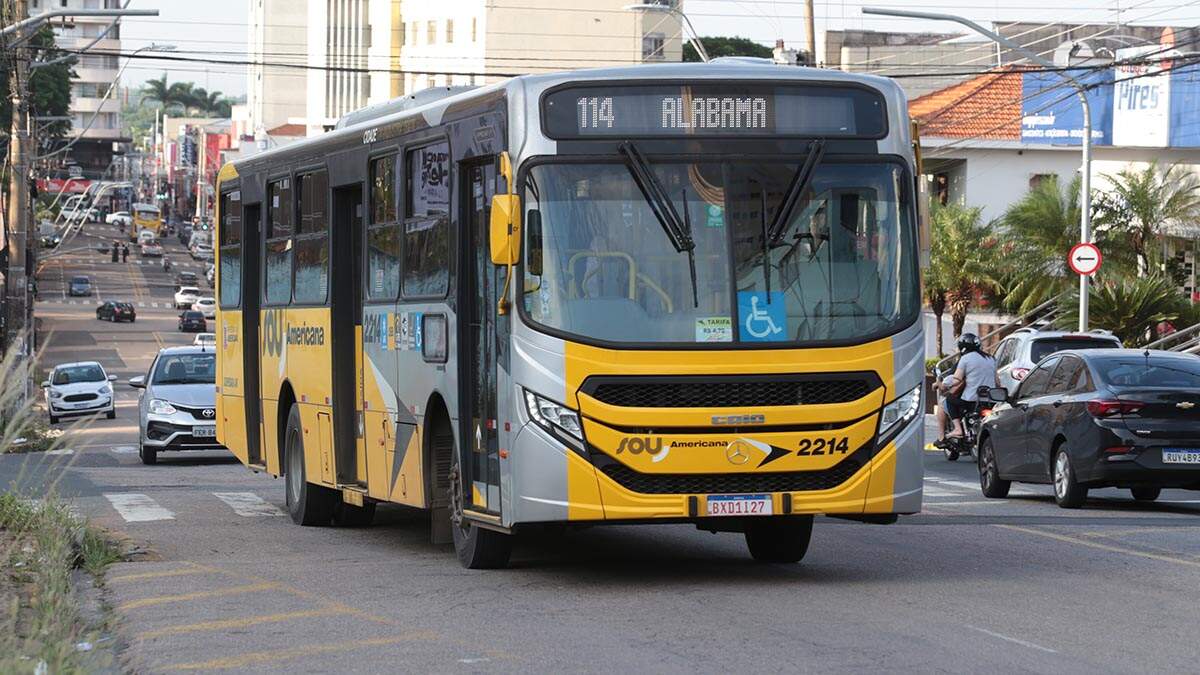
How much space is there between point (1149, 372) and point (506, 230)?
923 cm

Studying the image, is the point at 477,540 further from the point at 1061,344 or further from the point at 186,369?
the point at 1061,344

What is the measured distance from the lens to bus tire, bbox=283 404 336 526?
55.6 ft

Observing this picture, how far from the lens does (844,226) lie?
469 inches

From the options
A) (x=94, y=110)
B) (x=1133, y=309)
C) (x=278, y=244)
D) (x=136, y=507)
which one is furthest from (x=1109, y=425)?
(x=94, y=110)

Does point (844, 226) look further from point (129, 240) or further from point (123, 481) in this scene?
point (129, 240)

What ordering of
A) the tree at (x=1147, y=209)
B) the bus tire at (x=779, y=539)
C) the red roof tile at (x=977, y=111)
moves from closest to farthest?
the bus tire at (x=779, y=539) < the tree at (x=1147, y=209) < the red roof tile at (x=977, y=111)

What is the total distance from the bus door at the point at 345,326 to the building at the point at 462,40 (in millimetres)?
68888

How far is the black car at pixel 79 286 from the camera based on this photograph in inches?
4727

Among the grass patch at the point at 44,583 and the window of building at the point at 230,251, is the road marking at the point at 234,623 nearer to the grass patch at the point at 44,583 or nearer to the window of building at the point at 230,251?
the grass patch at the point at 44,583

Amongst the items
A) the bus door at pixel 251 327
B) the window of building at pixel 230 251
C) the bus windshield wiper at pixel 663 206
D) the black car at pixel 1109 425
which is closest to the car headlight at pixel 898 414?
the bus windshield wiper at pixel 663 206

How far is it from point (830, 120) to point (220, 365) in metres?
10.1

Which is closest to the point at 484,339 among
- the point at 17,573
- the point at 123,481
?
the point at 17,573

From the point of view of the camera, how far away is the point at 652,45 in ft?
357

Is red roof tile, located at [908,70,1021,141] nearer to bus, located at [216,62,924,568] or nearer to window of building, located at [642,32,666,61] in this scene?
window of building, located at [642,32,666,61]
